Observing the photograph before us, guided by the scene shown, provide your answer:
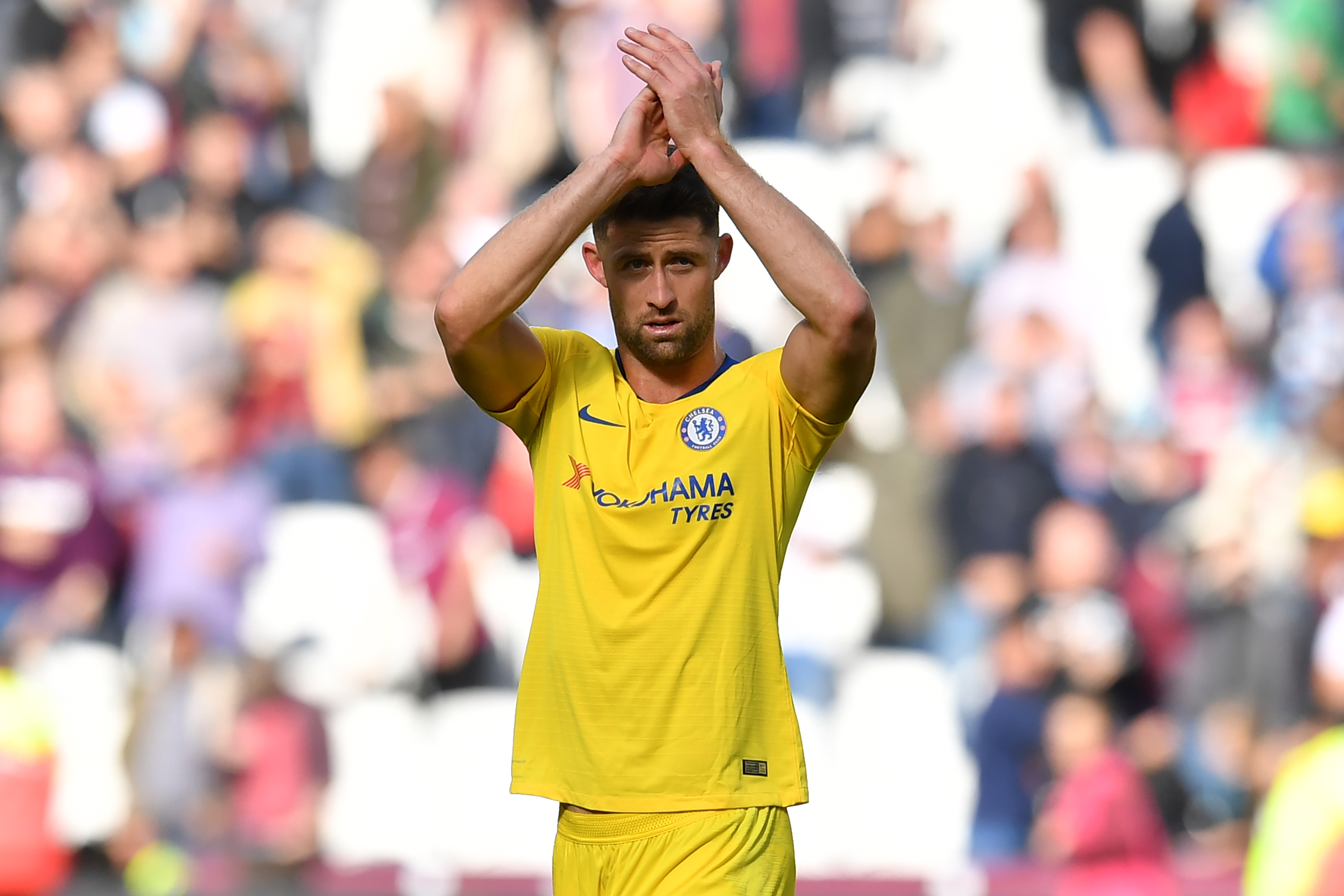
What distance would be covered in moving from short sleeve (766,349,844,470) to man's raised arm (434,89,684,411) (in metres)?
0.48

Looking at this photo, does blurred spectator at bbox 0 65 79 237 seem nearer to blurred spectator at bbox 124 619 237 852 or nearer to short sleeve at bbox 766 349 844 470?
blurred spectator at bbox 124 619 237 852

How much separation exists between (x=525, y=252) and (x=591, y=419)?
39cm

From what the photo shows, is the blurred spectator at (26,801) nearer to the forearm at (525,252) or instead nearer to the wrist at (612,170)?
the forearm at (525,252)

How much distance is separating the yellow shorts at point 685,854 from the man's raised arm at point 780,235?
2.82 ft

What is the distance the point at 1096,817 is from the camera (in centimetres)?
806

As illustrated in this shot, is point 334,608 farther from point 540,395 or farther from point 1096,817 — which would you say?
point 540,395

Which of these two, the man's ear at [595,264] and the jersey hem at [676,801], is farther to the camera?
the man's ear at [595,264]

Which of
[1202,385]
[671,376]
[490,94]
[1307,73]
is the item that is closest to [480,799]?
[490,94]

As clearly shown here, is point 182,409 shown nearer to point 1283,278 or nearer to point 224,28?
point 224,28

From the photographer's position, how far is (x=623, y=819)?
3230 mm

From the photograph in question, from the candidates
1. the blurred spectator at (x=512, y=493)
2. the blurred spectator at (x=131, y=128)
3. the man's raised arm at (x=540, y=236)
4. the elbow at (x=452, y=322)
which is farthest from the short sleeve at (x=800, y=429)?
the blurred spectator at (x=131, y=128)

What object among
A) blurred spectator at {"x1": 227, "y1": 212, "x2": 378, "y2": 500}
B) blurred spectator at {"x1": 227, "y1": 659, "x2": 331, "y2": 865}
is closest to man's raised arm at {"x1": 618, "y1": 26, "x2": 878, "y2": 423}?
blurred spectator at {"x1": 227, "y1": 659, "x2": 331, "y2": 865}

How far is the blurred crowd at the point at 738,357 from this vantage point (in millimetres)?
8305

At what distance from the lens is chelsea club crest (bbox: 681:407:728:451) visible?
3.35m
